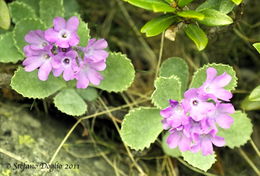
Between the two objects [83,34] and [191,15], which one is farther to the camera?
[83,34]

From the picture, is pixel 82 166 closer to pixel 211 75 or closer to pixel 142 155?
pixel 142 155

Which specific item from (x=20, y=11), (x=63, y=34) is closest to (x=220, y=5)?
(x=63, y=34)

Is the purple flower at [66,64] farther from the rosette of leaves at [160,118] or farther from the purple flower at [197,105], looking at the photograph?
the purple flower at [197,105]

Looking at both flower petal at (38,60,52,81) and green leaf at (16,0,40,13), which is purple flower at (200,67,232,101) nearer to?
flower petal at (38,60,52,81)

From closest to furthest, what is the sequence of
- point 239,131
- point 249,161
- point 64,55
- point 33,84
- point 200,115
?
point 200,115 < point 64,55 < point 33,84 < point 239,131 < point 249,161

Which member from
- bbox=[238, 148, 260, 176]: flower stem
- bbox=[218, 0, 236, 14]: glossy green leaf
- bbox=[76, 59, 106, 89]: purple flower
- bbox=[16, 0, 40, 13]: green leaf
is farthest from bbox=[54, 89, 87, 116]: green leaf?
bbox=[238, 148, 260, 176]: flower stem

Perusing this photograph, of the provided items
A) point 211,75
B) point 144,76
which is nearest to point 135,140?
point 211,75

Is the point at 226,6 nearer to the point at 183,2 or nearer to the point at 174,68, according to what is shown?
the point at 183,2
